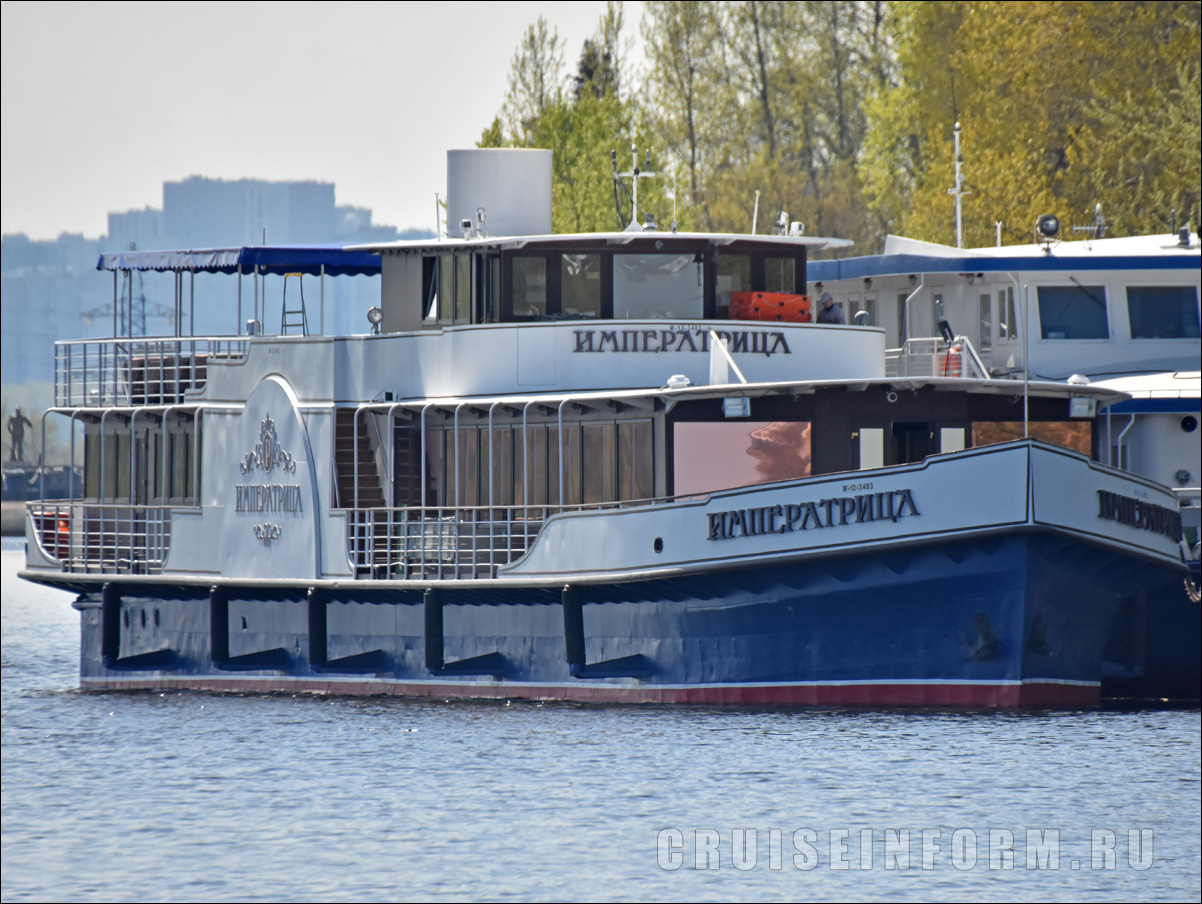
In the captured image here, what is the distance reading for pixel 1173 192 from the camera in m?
43.3

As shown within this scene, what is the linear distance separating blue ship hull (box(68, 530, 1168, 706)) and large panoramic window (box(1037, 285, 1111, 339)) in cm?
812

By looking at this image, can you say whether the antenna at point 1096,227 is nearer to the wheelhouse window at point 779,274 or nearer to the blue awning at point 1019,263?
the blue awning at point 1019,263

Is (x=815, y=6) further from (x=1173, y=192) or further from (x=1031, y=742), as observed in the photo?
(x=1031, y=742)

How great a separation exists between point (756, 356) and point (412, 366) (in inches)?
176

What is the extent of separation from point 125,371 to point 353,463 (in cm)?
524

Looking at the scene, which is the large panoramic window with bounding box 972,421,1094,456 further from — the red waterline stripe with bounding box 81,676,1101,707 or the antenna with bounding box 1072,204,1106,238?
the antenna with bounding box 1072,204,1106,238

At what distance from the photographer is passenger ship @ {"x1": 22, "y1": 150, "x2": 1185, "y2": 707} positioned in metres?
22.4

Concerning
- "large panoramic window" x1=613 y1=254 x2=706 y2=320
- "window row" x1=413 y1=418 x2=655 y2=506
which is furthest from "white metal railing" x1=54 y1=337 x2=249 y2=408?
"large panoramic window" x1=613 y1=254 x2=706 y2=320

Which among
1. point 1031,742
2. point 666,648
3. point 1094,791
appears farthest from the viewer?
point 666,648

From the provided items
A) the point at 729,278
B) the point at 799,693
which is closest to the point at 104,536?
the point at 729,278

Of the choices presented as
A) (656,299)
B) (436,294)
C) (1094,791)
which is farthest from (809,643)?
(436,294)

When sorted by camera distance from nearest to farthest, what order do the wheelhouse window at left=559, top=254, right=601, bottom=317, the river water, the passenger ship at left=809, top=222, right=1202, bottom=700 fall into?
the river water → the wheelhouse window at left=559, top=254, right=601, bottom=317 → the passenger ship at left=809, top=222, right=1202, bottom=700

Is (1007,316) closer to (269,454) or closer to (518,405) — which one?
(518,405)

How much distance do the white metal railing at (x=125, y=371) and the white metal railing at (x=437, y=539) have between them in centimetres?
408
